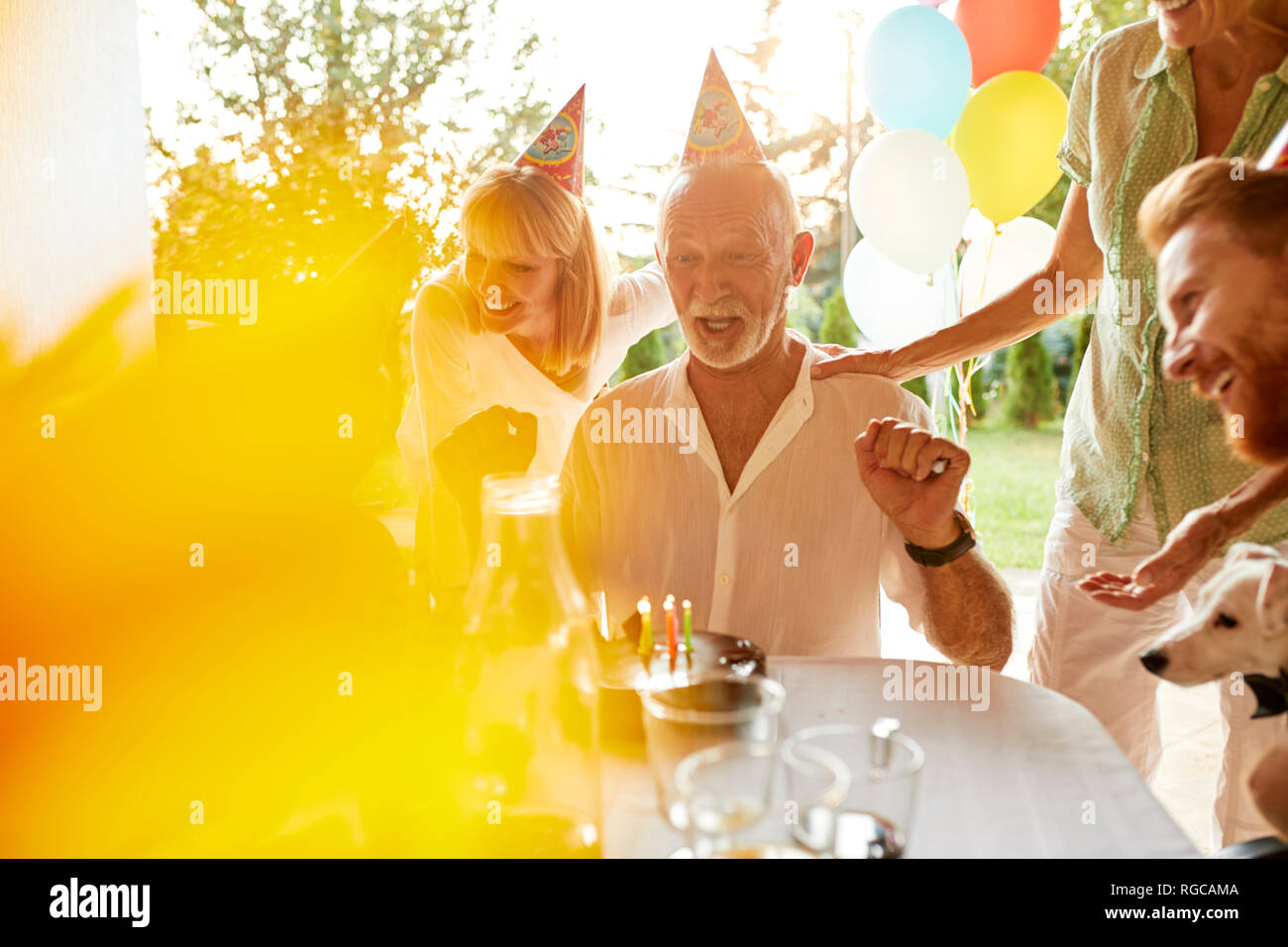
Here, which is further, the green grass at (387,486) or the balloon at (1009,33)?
the balloon at (1009,33)

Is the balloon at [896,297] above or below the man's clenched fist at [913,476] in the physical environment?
above

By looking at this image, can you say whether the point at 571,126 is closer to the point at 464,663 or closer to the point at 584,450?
the point at 584,450

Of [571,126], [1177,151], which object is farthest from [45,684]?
[571,126]

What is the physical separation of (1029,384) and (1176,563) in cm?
501

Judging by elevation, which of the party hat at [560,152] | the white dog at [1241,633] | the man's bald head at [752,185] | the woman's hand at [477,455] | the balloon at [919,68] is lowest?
the white dog at [1241,633]

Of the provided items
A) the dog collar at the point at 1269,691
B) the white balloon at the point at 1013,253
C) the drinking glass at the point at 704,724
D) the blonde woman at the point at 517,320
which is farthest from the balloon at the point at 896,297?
the drinking glass at the point at 704,724

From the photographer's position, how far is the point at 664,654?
1100mm

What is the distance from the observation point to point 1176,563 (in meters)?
0.95

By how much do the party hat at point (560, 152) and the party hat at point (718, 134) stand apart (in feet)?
1.58

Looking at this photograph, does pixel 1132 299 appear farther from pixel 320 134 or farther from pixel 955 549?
pixel 320 134

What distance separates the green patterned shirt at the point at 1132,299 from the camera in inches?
45.1

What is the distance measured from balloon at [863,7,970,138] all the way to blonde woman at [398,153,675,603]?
4.37ft

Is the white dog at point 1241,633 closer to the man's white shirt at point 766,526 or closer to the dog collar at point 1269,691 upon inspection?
the dog collar at point 1269,691

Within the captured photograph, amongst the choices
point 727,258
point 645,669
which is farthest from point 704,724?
point 727,258
